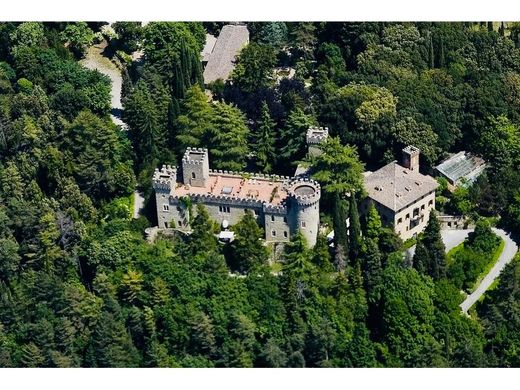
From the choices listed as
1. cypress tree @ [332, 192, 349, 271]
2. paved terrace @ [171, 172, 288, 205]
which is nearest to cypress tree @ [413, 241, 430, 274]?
cypress tree @ [332, 192, 349, 271]

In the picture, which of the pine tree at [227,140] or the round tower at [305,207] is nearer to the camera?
the round tower at [305,207]

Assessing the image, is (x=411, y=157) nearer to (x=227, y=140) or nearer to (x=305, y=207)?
(x=305, y=207)

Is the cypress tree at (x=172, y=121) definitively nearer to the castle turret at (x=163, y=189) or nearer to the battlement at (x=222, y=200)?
the castle turret at (x=163, y=189)

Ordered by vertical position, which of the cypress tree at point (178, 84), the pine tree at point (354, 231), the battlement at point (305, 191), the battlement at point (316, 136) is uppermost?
the cypress tree at point (178, 84)

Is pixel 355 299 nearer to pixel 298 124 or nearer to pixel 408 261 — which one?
pixel 408 261

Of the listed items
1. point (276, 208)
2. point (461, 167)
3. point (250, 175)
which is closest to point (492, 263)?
point (461, 167)

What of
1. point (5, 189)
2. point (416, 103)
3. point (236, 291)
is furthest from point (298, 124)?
point (5, 189)

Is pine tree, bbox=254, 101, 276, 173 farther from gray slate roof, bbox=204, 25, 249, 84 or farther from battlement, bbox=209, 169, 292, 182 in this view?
gray slate roof, bbox=204, 25, 249, 84

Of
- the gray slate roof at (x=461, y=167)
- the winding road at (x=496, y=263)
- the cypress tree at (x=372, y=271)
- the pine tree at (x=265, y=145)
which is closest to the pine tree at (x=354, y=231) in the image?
the cypress tree at (x=372, y=271)
